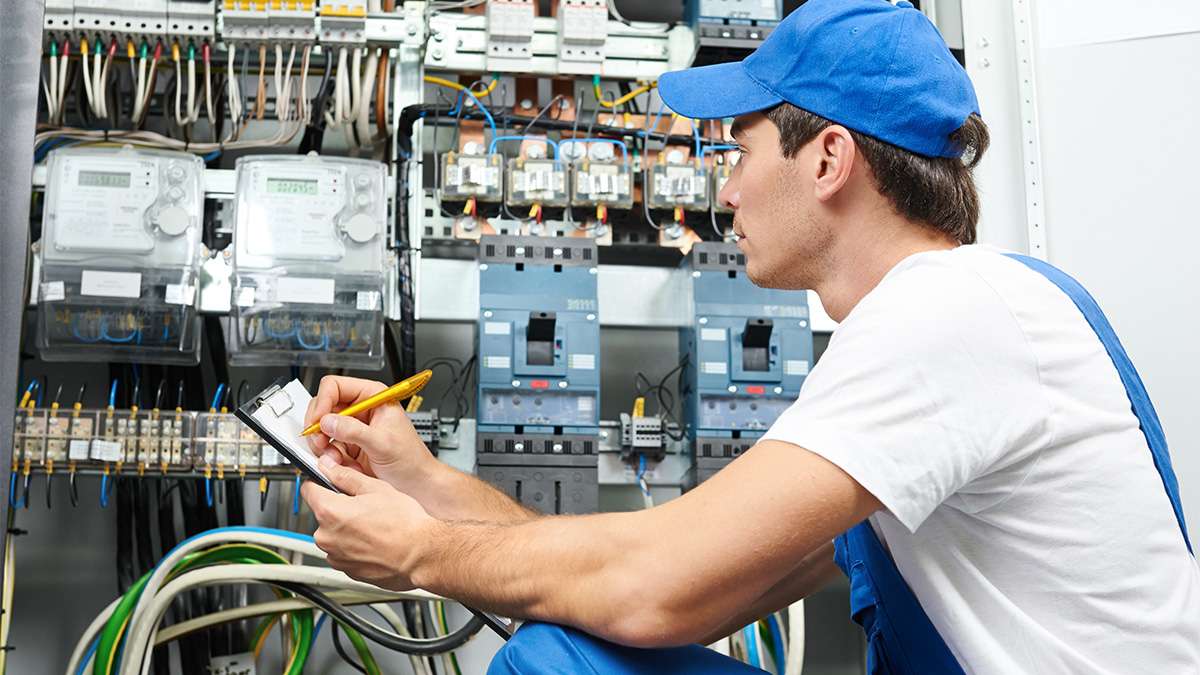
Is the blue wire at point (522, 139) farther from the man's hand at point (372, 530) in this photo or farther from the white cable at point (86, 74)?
the man's hand at point (372, 530)

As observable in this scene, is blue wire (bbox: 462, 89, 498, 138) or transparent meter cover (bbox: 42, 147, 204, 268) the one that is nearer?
transparent meter cover (bbox: 42, 147, 204, 268)

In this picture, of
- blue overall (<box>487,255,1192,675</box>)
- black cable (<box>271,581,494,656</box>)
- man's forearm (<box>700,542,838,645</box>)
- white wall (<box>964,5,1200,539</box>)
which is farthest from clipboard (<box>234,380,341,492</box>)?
white wall (<box>964,5,1200,539</box>)

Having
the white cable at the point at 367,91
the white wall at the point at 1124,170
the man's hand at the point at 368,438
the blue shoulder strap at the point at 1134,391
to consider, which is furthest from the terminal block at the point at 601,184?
the blue shoulder strap at the point at 1134,391

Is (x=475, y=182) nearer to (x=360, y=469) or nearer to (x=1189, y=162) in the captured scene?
(x=360, y=469)

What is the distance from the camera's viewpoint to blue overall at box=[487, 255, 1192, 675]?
3.81ft

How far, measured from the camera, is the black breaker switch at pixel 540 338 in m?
2.49


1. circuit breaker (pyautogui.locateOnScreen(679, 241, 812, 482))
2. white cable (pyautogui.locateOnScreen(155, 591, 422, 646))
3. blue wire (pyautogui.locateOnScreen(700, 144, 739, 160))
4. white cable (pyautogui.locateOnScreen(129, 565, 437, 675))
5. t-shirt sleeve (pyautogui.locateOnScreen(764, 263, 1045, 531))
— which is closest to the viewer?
t-shirt sleeve (pyautogui.locateOnScreen(764, 263, 1045, 531))

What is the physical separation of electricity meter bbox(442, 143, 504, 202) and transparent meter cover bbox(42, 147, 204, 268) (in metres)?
0.55

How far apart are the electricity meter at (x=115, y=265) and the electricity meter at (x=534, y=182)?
70 cm

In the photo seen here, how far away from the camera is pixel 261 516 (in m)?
2.93

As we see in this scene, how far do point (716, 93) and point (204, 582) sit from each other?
57.5 inches

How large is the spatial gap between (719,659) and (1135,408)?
1.66ft

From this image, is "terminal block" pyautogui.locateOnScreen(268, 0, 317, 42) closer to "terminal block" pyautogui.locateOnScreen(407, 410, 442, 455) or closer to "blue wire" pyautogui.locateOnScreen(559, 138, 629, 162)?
"blue wire" pyautogui.locateOnScreen(559, 138, 629, 162)

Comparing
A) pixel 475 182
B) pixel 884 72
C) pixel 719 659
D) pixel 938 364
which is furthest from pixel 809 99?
pixel 475 182
